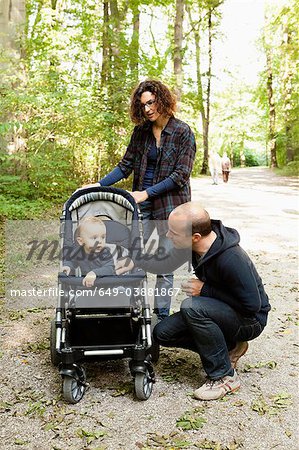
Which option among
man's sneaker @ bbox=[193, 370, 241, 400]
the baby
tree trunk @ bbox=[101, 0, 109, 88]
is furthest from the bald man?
tree trunk @ bbox=[101, 0, 109, 88]

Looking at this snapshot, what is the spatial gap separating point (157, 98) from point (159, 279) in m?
1.43

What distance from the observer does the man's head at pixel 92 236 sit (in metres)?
3.41

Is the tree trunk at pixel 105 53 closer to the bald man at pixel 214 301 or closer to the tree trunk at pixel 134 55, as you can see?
the tree trunk at pixel 134 55

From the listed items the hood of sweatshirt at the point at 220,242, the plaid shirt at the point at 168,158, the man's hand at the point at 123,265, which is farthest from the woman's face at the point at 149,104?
the man's hand at the point at 123,265

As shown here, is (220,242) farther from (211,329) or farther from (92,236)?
(92,236)

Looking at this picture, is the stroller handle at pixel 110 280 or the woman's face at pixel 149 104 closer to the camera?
the stroller handle at pixel 110 280

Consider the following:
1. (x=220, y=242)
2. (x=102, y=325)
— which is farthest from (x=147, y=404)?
(x=220, y=242)

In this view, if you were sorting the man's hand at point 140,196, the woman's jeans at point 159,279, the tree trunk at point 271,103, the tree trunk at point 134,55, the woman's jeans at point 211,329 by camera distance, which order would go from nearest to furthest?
the woman's jeans at point 211,329
the man's hand at point 140,196
the woman's jeans at point 159,279
the tree trunk at point 134,55
the tree trunk at point 271,103

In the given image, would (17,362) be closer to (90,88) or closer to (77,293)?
(77,293)

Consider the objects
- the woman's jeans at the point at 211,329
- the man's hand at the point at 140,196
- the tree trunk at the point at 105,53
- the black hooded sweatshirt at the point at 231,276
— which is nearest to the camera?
the black hooded sweatshirt at the point at 231,276

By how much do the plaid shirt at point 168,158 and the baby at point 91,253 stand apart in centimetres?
62

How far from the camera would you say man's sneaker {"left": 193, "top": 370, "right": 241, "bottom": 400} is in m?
3.25

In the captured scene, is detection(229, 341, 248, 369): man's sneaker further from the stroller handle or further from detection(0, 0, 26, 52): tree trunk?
detection(0, 0, 26, 52): tree trunk

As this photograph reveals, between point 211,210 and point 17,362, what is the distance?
8.28 metres
